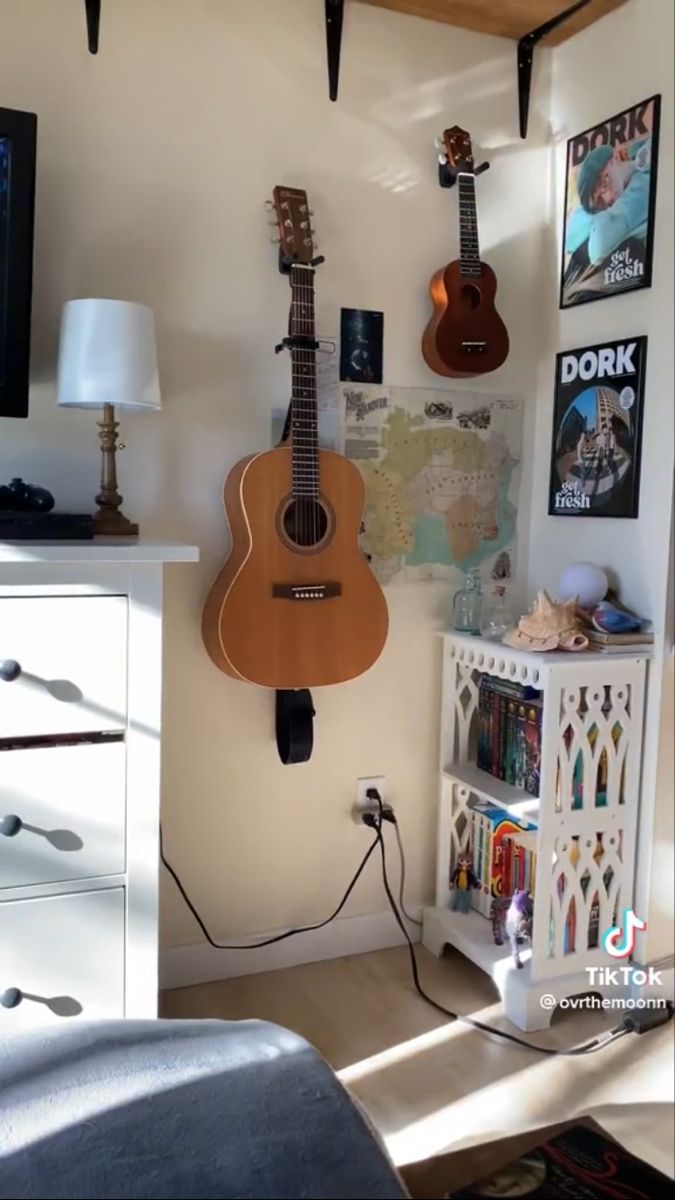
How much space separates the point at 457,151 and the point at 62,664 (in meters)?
1.48

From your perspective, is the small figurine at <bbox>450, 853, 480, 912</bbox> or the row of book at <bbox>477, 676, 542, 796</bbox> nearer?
the row of book at <bbox>477, 676, 542, 796</bbox>

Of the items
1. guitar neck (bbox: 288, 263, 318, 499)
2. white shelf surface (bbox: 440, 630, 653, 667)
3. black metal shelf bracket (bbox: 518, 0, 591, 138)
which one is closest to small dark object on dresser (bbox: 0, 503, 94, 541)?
guitar neck (bbox: 288, 263, 318, 499)

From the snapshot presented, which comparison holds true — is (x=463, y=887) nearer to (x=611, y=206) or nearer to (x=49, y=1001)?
(x=49, y=1001)

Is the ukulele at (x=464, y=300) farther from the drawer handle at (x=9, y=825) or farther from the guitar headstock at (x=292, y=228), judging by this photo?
the drawer handle at (x=9, y=825)

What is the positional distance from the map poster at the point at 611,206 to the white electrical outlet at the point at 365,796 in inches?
48.3

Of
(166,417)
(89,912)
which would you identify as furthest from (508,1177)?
(166,417)

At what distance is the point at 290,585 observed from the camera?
1887mm

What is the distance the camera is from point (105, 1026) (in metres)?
1.02

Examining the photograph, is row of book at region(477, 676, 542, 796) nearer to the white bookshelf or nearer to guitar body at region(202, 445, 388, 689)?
the white bookshelf

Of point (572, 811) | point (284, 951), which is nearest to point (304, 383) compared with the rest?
point (572, 811)

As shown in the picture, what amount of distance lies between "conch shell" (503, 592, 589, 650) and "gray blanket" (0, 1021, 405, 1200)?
3.66 feet

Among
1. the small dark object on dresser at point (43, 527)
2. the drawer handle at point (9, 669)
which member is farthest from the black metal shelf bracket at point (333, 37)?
the drawer handle at point (9, 669)

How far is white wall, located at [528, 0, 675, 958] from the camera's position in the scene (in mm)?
1938

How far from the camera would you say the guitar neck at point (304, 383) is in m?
1.91
